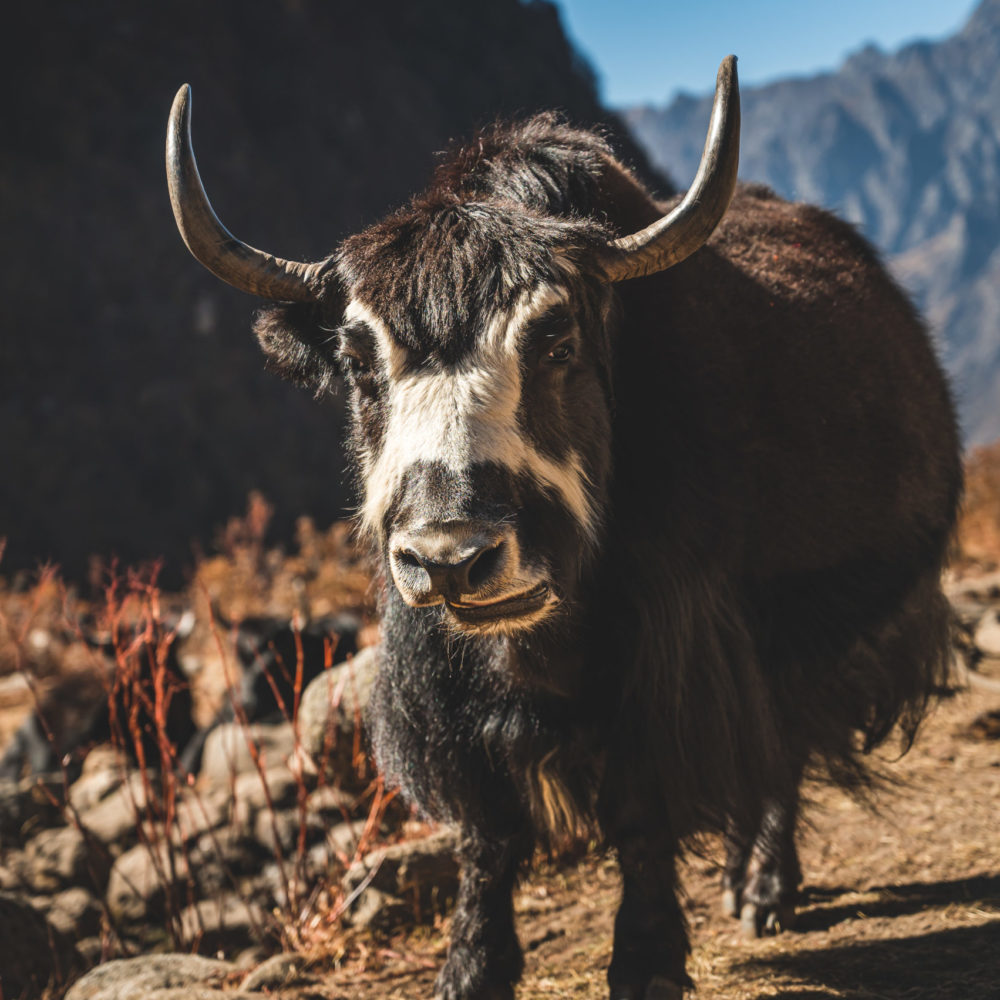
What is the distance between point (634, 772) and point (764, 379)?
125 cm

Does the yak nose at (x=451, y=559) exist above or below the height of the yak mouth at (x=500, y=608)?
above

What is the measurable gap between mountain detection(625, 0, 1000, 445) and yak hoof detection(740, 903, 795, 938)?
12802cm

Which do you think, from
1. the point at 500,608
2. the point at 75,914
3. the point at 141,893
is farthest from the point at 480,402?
the point at 75,914

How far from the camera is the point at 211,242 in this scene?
2480 millimetres

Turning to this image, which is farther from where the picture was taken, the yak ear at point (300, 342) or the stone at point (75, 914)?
the stone at point (75, 914)

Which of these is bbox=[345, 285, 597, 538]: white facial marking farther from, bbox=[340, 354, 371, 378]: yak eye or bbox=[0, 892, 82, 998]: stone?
bbox=[0, 892, 82, 998]: stone

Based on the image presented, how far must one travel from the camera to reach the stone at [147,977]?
2.96 meters

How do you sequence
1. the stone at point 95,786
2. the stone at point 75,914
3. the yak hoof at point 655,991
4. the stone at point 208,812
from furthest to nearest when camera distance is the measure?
the stone at point 95,786
the stone at point 208,812
the stone at point 75,914
the yak hoof at point 655,991

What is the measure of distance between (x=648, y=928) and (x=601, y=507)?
3.90 ft

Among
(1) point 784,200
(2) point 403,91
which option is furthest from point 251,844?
(2) point 403,91

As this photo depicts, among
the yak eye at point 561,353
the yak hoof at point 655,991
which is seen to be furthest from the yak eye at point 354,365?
the yak hoof at point 655,991

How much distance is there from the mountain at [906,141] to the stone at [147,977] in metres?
129

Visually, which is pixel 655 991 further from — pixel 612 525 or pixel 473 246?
pixel 473 246

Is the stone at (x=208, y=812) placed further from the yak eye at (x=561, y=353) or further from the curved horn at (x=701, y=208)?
the curved horn at (x=701, y=208)
